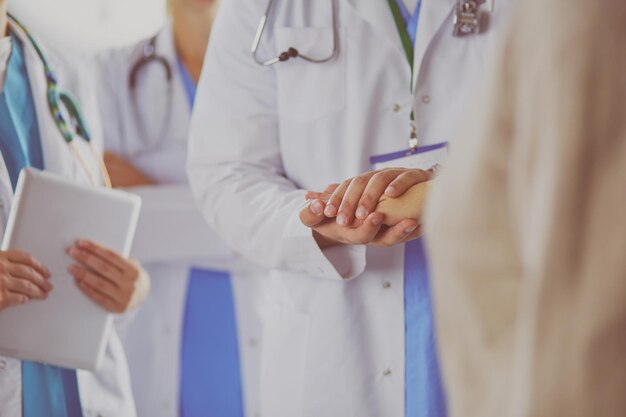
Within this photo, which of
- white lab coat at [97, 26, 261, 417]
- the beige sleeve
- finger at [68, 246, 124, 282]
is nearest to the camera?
the beige sleeve

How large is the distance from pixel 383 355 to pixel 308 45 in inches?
18.0

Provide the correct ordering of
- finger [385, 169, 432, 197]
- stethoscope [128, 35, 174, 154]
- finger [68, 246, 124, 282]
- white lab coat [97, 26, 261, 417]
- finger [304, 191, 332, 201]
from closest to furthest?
finger [385, 169, 432, 197], finger [304, 191, 332, 201], finger [68, 246, 124, 282], white lab coat [97, 26, 261, 417], stethoscope [128, 35, 174, 154]

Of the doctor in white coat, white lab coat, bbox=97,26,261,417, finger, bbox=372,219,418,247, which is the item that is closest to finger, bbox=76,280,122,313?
the doctor in white coat

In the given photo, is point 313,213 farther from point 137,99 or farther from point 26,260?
point 137,99

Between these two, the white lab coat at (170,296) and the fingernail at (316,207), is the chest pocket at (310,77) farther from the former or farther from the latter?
the white lab coat at (170,296)

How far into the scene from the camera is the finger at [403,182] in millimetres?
1129

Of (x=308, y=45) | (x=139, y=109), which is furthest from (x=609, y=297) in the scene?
(x=139, y=109)

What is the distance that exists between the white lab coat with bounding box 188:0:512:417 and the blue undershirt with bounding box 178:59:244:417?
83cm

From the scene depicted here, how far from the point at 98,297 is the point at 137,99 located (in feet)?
3.71

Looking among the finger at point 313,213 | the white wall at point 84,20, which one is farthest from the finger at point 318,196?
the white wall at point 84,20

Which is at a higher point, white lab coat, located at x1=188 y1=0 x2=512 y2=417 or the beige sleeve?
the beige sleeve

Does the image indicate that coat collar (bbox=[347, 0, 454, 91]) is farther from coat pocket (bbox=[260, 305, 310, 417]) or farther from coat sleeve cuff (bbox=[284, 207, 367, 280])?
coat pocket (bbox=[260, 305, 310, 417])

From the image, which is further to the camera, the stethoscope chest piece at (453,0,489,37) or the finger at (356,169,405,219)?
the stethoscope chest piece at (453,0,489,37)

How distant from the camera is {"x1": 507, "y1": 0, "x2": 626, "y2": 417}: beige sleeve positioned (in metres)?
0.55
